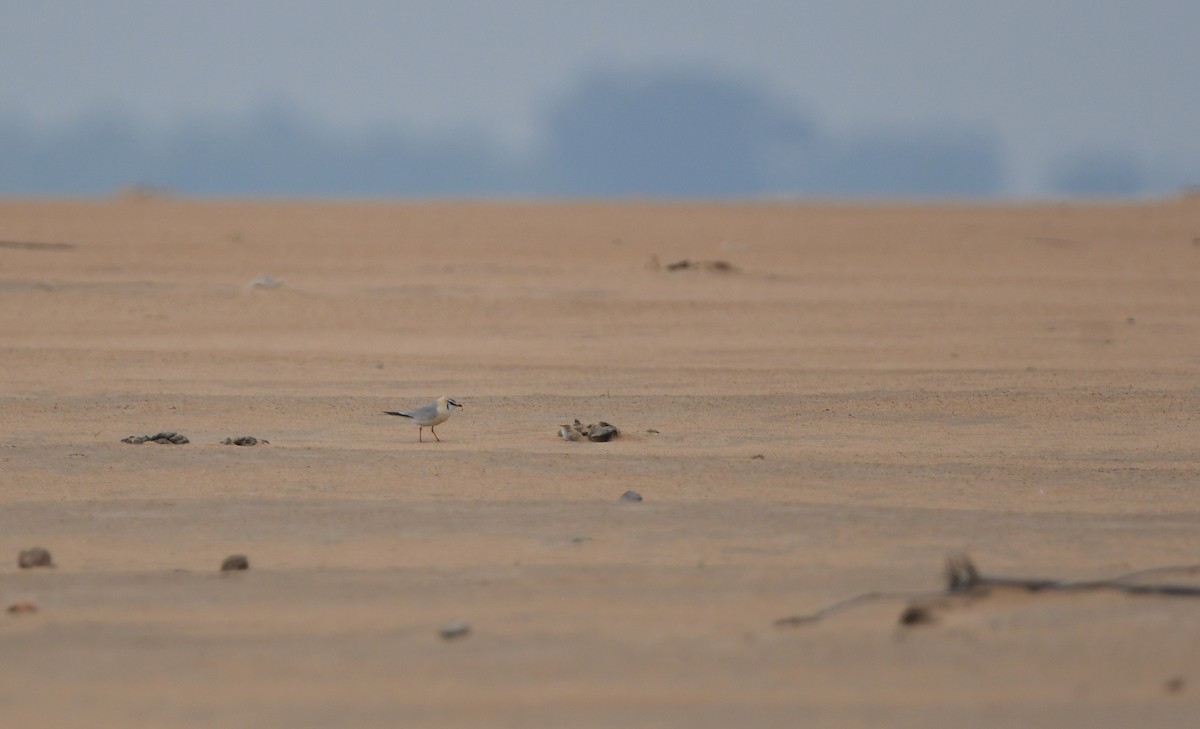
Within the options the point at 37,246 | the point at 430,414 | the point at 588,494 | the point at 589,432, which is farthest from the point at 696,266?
the point at 588,494

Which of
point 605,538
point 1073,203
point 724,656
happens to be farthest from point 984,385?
point 1073,203

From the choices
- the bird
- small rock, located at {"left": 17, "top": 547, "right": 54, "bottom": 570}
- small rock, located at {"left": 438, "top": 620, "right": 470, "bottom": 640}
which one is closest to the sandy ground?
small rock, located at {"left": 438, "top": 620, "right": 470, "bottom": 640}

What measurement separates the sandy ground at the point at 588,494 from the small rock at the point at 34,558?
157 millimetres

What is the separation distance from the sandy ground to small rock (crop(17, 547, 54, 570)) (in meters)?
0.16

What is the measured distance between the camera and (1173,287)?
64.6 ft

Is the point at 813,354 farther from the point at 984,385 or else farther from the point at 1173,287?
the point at 1173,287

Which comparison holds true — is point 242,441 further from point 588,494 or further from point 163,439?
point 588,494

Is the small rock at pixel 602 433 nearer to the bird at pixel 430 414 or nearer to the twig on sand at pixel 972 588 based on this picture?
the bird at pixel 430 414

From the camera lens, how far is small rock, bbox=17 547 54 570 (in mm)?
6973

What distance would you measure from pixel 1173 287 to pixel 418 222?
37.4 ft

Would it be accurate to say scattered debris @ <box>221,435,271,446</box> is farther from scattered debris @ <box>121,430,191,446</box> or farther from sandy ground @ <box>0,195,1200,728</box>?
scattered debris @ <box>121,430,191,446</box>

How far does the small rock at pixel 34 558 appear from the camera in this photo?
6973 millimetres

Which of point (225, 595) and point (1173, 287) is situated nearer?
point (225, 595)

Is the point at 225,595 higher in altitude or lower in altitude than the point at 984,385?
lower
